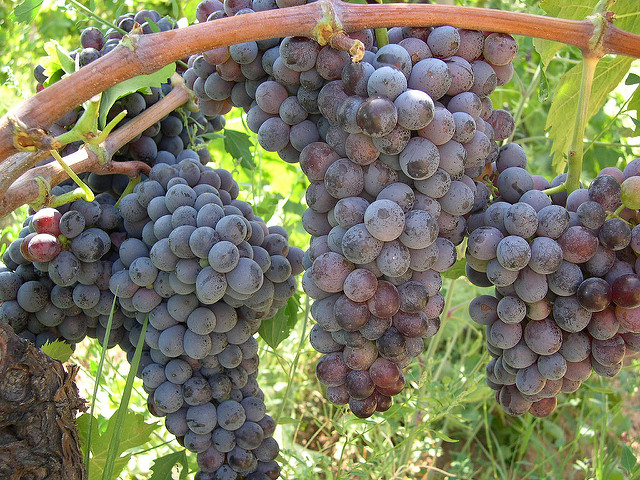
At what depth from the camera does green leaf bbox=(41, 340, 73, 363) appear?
0.88 metres

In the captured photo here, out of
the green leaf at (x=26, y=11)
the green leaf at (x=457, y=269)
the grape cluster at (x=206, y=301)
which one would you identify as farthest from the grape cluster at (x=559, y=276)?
the green leaf at (x=26, y=11)

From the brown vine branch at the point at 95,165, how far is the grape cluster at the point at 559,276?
0.57m

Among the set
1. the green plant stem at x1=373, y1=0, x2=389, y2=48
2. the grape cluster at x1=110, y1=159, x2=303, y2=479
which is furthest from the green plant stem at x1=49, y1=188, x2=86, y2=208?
the green plant stem at x1=373, y1=0, x2=389, y2=48

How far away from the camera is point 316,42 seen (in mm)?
725

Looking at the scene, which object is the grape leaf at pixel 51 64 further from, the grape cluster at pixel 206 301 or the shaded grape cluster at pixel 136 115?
the grape cluster at pixel 206 301

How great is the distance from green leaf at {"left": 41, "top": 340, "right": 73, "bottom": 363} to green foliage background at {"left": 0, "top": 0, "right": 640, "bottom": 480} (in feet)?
0.61

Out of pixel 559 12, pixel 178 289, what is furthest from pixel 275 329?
pixel 559 12

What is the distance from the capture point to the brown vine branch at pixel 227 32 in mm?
689

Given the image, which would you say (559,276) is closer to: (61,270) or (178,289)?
(178,289)

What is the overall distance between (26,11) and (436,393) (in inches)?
47.2

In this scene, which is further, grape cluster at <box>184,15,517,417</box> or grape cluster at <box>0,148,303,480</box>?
grape cluster at <box>0,148,303,480</box>

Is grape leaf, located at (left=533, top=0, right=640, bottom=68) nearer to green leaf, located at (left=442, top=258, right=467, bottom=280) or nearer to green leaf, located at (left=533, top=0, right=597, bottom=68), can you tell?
green leaf, located at (left=533, top=0, right=597, bottom=68)

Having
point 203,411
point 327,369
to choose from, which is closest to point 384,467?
point 203,411

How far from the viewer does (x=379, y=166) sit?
2.32 feet
